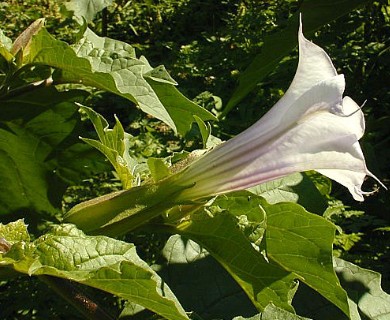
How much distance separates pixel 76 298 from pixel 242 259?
0.22 metres

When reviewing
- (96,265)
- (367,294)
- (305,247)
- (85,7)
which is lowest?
(367,294)

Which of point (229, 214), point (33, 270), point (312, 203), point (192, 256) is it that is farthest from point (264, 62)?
point (33, 270)

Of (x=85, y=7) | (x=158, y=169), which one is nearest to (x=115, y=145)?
(x=158, y=169)

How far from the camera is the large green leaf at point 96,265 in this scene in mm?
709

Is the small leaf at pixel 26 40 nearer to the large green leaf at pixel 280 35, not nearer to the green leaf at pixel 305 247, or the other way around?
the green leaf at pixel 305 247

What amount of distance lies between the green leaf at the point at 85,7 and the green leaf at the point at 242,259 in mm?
1117

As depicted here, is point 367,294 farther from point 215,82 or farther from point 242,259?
point 215,82

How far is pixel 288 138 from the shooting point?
811 mm


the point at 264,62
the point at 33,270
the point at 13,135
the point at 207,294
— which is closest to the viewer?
the point at 33,270

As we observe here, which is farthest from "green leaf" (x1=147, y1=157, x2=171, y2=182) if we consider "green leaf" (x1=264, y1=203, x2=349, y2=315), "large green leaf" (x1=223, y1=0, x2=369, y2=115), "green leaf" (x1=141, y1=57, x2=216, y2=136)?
"large green leaf" (x1=223, y1=0, x2=369, y2=115)

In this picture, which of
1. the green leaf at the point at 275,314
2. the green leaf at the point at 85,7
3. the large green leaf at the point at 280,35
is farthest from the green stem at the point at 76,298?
the green leaf at the point at 85,7

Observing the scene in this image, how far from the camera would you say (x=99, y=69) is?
1.12 m

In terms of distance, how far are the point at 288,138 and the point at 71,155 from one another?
27.7 inches

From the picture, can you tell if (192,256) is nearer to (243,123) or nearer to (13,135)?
(13,135)
